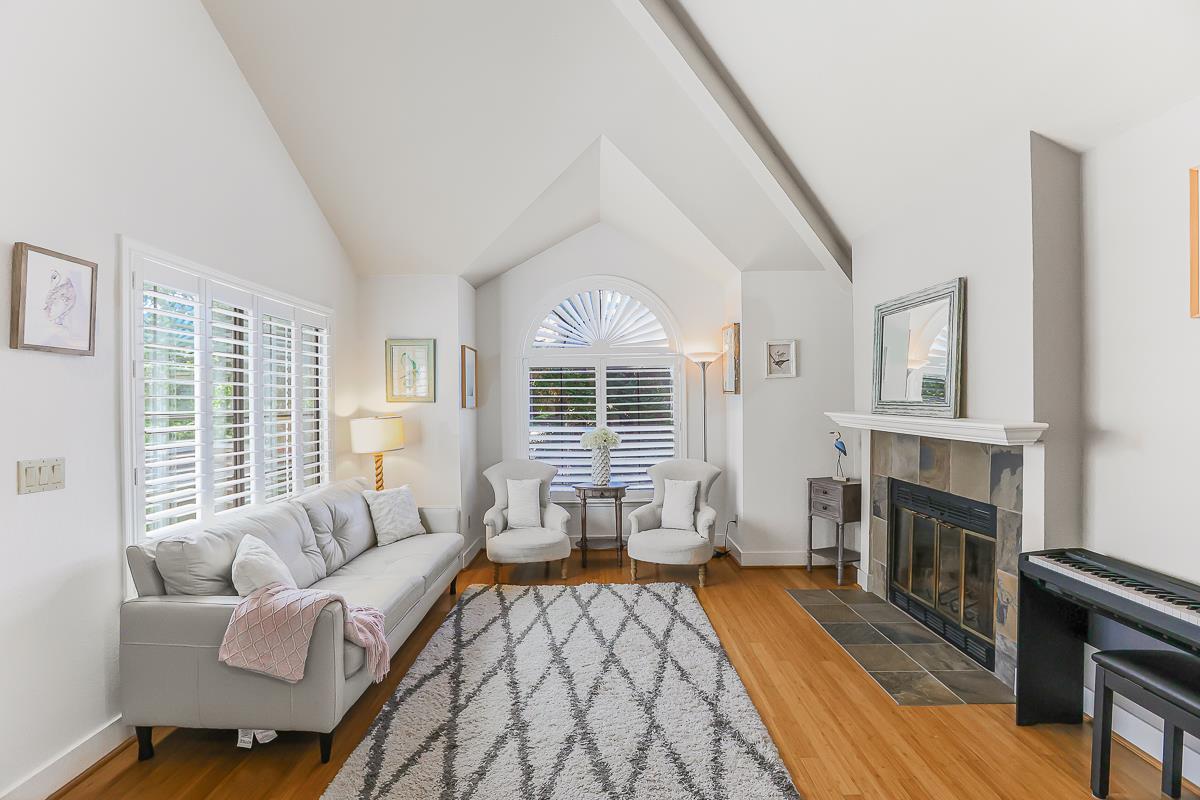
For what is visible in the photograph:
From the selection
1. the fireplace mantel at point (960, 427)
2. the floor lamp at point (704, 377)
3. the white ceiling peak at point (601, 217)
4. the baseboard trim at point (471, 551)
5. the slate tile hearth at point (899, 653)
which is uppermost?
the white ceiling peak at point (601, 217)

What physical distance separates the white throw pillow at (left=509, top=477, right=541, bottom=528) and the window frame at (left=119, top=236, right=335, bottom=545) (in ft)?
5.11

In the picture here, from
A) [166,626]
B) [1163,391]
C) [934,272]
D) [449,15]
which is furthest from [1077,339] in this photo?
[166,626]

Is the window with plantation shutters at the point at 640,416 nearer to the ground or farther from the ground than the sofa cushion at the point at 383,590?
farther from the ground

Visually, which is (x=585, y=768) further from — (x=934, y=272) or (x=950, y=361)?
(x=934, y=272)

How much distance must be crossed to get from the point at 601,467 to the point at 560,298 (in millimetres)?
1611

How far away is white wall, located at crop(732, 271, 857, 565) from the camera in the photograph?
5.04 meters

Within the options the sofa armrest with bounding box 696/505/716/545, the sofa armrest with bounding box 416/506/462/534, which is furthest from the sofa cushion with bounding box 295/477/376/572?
the sofa armrest with bounding box 696/505/716/545

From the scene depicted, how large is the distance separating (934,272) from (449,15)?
2.88 metres

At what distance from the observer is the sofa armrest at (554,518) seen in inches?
191

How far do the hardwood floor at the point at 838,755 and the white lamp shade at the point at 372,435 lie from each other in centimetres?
175

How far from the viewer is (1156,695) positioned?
77.2 inches

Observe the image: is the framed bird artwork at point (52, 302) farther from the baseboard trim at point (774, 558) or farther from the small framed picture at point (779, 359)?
the baseboard trim at point (774, 558)

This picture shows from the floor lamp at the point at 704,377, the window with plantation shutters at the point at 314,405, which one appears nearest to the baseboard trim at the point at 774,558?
the floor lamp at the point at 704,377

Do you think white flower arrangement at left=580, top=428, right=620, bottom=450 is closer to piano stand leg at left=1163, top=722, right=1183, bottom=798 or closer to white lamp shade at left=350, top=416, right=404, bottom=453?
white lamp shade at left=350, top=416, right=404, bottom=453
